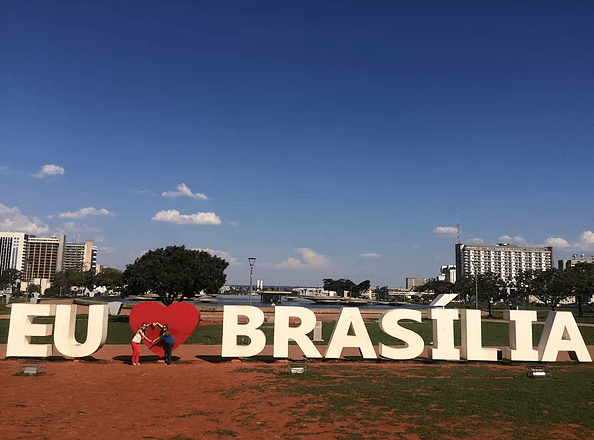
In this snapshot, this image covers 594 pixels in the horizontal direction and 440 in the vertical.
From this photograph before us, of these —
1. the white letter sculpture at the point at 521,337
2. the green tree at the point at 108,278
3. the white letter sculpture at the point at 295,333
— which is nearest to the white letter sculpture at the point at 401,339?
the white letter sculpture at the point at 295,333

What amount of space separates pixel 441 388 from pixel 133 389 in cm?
1076

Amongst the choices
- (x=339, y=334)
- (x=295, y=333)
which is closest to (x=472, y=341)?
(x=339, y=334)

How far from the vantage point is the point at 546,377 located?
65.1 ft

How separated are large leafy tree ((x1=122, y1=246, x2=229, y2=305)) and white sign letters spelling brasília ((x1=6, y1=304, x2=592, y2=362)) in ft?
70.3

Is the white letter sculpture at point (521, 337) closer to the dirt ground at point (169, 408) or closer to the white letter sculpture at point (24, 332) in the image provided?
the dirt ground at point (169, 408)

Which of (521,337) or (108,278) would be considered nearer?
(521,337)

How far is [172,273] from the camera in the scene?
4475 centimetres

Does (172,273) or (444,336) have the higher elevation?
(172,273)

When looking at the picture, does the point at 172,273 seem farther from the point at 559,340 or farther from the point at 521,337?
the point at 559,340

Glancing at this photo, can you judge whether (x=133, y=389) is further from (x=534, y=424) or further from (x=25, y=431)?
(x=534, y=424)

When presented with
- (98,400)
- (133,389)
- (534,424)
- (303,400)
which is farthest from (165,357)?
(534,424)

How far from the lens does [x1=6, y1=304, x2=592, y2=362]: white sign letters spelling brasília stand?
22125 mm

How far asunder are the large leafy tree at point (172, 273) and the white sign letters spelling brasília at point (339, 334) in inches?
844

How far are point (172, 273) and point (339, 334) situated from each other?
2544 cm
